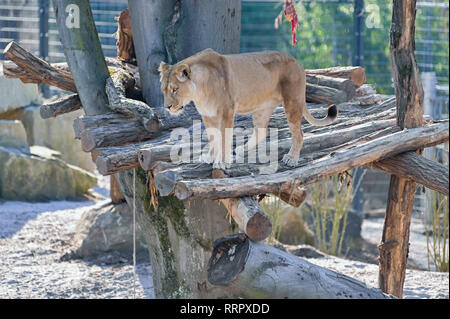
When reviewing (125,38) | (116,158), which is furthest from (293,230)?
(116,158)

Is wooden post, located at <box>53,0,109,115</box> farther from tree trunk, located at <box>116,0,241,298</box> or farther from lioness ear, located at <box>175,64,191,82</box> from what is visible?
lioness ear, located at <box>175,64,191,82</box>

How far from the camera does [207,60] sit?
15.0ft

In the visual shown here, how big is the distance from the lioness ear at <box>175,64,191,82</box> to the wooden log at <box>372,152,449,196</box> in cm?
149

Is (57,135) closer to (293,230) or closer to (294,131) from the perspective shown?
(293,230)

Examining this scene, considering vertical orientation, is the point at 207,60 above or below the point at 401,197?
above

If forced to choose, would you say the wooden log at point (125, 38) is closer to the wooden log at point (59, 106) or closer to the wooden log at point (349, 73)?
the wooden log at point (59, 106)

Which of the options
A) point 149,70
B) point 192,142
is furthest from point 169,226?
point 149,70

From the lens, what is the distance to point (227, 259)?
3.93 m

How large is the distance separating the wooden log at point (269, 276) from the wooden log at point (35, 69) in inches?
97.0

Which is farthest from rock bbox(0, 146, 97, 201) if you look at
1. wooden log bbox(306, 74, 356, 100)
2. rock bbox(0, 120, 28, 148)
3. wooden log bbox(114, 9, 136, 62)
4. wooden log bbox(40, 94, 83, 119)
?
wooden log bbox(306, 74, 356, 100)

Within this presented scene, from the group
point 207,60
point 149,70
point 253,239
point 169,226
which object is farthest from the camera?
point 149,70
